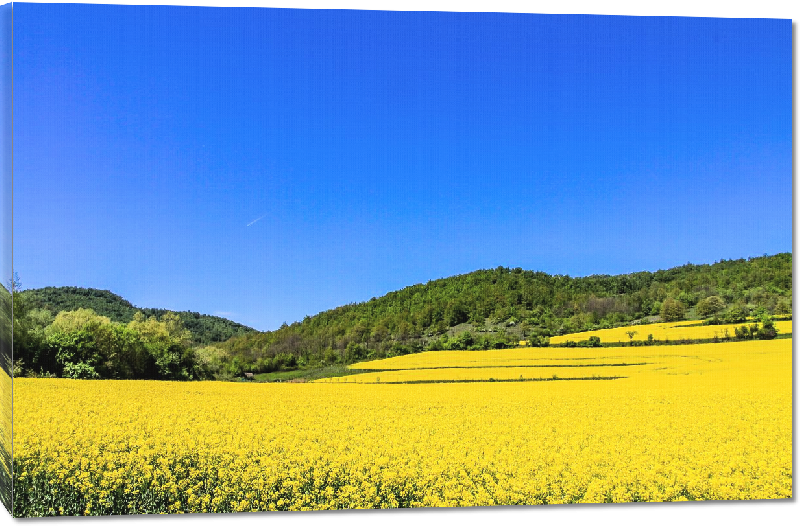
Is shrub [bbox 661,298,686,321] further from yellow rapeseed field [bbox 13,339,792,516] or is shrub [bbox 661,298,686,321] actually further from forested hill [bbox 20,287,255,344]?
forested hill [bbox 20,287,255,344]

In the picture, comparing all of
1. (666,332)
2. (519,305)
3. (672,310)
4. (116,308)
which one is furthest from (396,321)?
(666,332)

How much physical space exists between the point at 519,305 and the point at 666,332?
3272mm

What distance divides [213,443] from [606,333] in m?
7.11

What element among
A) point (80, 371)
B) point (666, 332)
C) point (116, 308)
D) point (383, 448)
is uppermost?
point (116, 308)

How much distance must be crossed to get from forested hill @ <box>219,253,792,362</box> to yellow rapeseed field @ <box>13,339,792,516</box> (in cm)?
87

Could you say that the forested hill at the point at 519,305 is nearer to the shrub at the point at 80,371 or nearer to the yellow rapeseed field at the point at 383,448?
the yellow rapeseed field at the point at 383,448

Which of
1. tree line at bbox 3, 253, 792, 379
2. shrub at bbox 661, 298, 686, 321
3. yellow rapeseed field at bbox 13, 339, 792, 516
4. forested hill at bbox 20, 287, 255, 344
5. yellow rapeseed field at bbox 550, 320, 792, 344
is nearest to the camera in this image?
yellow rapeseed field at bbox 13, 339, 792, 516

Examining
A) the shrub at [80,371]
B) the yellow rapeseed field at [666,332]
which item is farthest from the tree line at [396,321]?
the yellow rapeseed field at [666,332]

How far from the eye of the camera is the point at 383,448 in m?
5.33

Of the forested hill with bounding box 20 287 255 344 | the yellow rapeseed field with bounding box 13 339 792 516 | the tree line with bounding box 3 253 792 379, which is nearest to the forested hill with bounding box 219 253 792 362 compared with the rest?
the tree line with bounding box 3 253 792 379

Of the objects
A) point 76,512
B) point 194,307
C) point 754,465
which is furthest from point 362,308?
point 754,465

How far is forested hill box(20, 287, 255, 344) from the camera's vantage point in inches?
290

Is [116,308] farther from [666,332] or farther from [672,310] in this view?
[666,332]

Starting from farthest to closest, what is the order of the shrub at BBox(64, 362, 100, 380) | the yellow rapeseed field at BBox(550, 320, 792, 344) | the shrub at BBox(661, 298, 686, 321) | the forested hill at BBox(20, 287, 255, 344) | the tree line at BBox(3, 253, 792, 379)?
the yellow rapeseed field at BBox(550, 320, 792, 344), the shrub at BBox(661, 298, 686, 321), the shrub at BBox(64, 362, 100, 380), the tree line at BBox(3, 253, 792, 379), the forested hill at BBox(20, 287, 255, 344)
